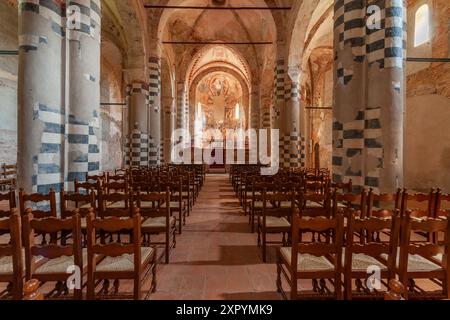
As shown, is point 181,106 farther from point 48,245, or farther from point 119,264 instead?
point 48,245

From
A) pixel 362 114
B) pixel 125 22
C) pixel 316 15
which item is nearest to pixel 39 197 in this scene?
pixel 362 114

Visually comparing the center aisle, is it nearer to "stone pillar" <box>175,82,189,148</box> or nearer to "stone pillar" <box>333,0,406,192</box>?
"stone pillar" <box>333,0,406,192</box>

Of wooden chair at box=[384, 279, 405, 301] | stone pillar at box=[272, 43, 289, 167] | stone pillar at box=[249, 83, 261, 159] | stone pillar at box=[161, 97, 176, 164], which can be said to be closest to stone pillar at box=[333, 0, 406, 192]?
wooden chair at box=[384, 279, 405, 301]

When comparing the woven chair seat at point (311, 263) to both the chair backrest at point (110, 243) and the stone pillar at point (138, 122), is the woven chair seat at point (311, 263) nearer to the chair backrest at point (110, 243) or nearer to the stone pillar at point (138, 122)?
the chair backrest at point (110, 243)

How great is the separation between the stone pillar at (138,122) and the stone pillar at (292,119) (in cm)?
691

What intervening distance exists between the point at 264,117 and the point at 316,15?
10607 mm

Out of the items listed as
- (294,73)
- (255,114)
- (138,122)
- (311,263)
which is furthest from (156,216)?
(255,114)

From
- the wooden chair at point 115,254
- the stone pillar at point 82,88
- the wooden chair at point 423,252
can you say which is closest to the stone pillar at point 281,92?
the stone pillar at point 82,88

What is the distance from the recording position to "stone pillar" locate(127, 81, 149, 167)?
47.8 feet

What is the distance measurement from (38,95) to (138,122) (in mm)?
8466

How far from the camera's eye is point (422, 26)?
11930 millimetres

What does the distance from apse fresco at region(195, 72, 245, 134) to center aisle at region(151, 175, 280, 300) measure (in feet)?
111
